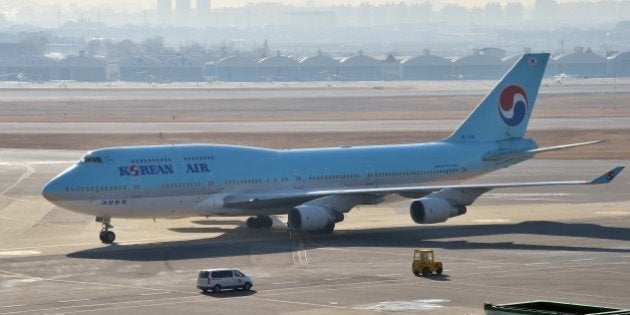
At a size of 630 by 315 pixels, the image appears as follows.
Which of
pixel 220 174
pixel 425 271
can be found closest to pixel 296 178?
pixel 220 174

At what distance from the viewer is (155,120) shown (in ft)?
558

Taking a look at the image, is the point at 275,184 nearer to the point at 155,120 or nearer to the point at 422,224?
the point at 422,224

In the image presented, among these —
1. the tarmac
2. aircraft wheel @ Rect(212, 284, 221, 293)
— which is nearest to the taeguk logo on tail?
the tarmac

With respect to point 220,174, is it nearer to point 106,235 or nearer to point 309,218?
point 309,218

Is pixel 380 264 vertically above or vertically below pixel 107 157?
below

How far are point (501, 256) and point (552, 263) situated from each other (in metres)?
3.01

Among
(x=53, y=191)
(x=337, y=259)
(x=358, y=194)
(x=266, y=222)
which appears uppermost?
(x=53, y=191)

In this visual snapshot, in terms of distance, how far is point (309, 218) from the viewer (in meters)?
65.8

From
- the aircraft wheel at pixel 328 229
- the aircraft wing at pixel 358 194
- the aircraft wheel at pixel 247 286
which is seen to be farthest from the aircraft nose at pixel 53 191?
the aircraft wheel at pixel 247 286

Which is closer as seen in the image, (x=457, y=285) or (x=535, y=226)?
(x=457, y=285)

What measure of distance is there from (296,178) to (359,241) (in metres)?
6.22

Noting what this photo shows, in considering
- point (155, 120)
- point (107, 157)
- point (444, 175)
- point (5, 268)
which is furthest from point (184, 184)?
point (155, 120)

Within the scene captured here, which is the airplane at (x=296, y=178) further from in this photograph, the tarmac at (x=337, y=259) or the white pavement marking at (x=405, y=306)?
the white pavement marking at (x=405, y=306)

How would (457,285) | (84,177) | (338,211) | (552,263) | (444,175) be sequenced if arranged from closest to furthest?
(457,285) < (552,263) < (84,177) < (338,211) < (444,175)
